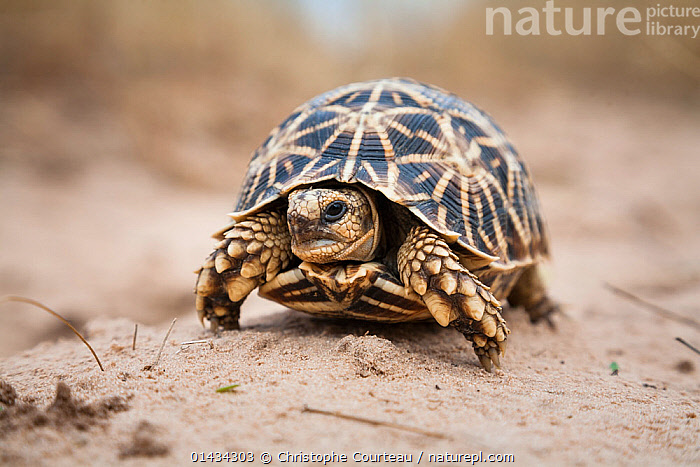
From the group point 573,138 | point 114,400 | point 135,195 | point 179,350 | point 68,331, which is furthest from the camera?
point 573,138

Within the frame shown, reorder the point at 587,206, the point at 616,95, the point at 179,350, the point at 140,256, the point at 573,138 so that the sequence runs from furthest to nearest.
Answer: the point at 616,95 → the point at 573,138 → the point at 587,206 → the point at 140,256 → the point at 179,350

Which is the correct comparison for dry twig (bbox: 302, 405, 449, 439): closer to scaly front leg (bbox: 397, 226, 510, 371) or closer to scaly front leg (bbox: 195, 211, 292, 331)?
scaly front leg (bbox: 397, 226, 510, 371)

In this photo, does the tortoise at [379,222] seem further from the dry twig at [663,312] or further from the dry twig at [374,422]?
the dry twig at [374,422]

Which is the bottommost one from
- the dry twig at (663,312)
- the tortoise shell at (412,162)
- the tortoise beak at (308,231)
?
the dry twig at (663,312)

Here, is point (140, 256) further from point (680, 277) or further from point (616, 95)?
point (616, 95)

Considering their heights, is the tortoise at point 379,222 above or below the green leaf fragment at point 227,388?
above

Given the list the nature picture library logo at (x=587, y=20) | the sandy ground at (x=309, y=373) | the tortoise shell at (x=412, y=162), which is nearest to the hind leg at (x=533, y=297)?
the sandy ground at (x=309, y=373)

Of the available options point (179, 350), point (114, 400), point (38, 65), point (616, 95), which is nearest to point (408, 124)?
point (179, 350)
